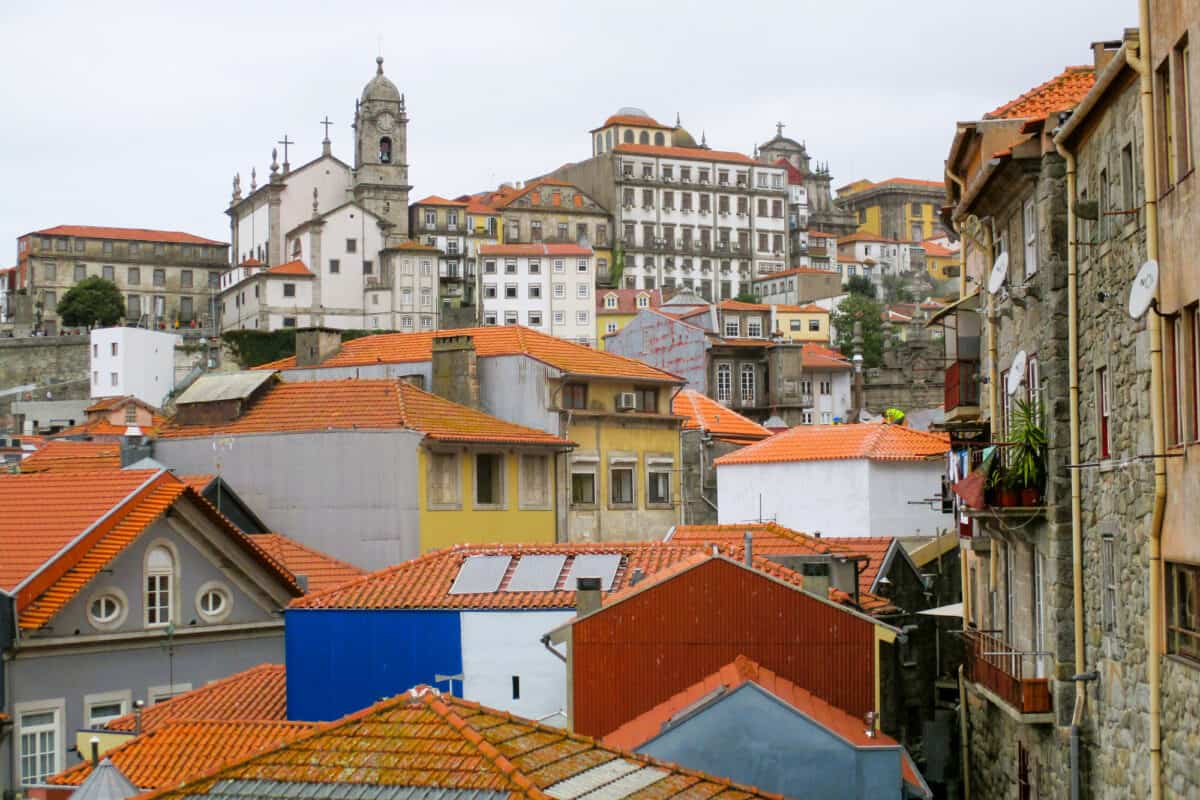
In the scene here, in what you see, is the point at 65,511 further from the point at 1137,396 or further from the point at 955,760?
the point at 1137,396

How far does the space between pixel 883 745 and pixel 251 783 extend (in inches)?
353

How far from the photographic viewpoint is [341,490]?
41969 millimetres

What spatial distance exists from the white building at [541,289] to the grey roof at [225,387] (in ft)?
282

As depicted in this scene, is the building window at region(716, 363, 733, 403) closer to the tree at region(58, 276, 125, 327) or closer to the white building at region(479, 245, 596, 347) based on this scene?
the white building at region(479, 245, 596, 347)

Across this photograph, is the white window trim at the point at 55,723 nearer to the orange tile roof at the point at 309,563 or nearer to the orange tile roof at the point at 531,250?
the orange tile roof at the point at 309,563

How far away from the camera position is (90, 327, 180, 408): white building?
118 m

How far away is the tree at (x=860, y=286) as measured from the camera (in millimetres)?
164000

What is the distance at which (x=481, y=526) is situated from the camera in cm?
4338

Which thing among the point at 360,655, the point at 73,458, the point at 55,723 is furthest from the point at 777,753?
the point at 73,458

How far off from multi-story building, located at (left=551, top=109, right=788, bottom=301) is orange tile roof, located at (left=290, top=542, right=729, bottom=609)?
121194 mm

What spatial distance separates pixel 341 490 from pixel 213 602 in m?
7.58

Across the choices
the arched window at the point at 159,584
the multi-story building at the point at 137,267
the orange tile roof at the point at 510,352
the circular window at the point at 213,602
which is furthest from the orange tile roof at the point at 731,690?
the multi-story building at the point at 137,267

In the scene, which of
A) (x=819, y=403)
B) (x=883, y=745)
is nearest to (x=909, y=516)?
(x=883, y=745)

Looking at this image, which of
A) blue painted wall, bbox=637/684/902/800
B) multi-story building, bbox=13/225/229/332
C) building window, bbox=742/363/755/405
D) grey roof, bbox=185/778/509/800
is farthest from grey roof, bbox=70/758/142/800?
multi-story building, bbox=13/225/229/332
